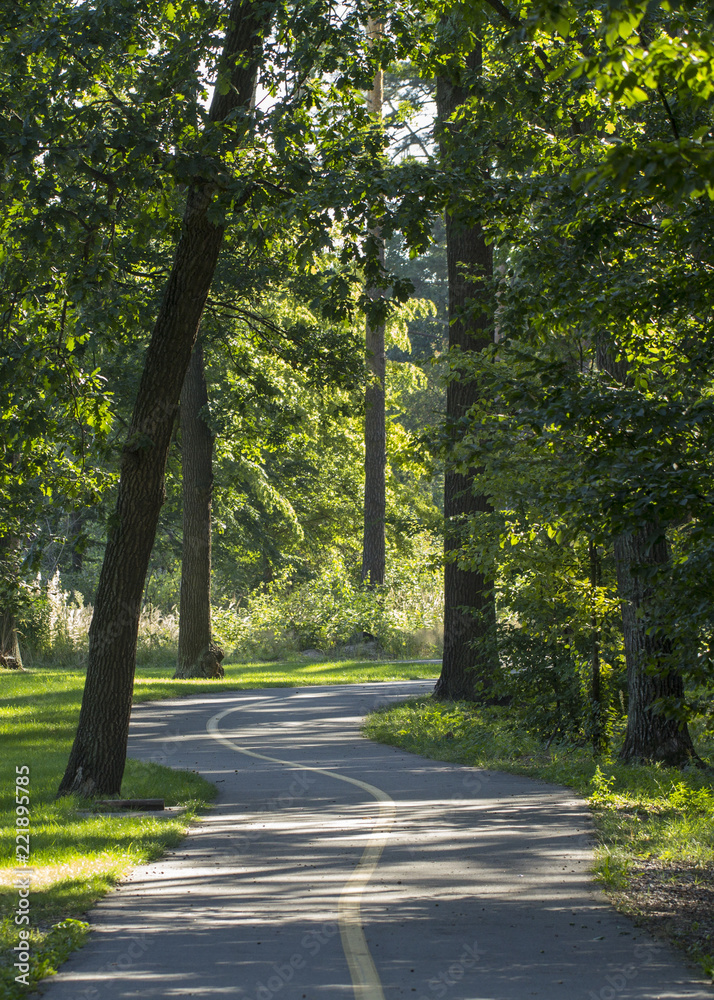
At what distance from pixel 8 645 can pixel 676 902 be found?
64.7 ft

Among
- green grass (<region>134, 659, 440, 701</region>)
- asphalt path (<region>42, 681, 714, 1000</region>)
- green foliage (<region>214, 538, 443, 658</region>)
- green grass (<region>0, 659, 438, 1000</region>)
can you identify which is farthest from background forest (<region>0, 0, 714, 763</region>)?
green foliage (<region>214, 538, 443, 658</region>)

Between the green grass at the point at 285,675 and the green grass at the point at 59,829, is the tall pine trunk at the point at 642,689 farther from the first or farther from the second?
the green grass at the point at 285,675

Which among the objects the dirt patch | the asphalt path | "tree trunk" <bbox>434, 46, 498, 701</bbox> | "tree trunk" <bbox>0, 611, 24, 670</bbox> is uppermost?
"tree trunk" <bbox>434, 46, 498, 701</bbox>

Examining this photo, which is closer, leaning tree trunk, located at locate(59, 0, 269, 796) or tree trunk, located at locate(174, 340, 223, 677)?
leaning tree trunk, located at locate(59, 0, 269, 796)

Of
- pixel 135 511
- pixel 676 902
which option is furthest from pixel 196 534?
pixel 676 902

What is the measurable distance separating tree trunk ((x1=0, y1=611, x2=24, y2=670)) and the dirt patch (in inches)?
744

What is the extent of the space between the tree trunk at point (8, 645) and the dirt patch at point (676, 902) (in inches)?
744

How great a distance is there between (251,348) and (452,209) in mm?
12592

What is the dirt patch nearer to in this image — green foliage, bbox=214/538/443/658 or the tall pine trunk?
the tall pine trunk

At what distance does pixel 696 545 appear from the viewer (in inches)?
223

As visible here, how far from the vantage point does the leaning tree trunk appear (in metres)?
9.64

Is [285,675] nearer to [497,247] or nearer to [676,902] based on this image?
[497,247]

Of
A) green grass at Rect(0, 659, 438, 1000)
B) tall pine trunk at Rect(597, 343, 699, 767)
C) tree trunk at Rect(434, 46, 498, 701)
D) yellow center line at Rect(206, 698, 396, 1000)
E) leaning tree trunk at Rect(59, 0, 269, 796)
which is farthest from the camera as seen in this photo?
tree trunk at Rect(434, 46, 498, 701)

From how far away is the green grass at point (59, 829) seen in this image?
5.73m
